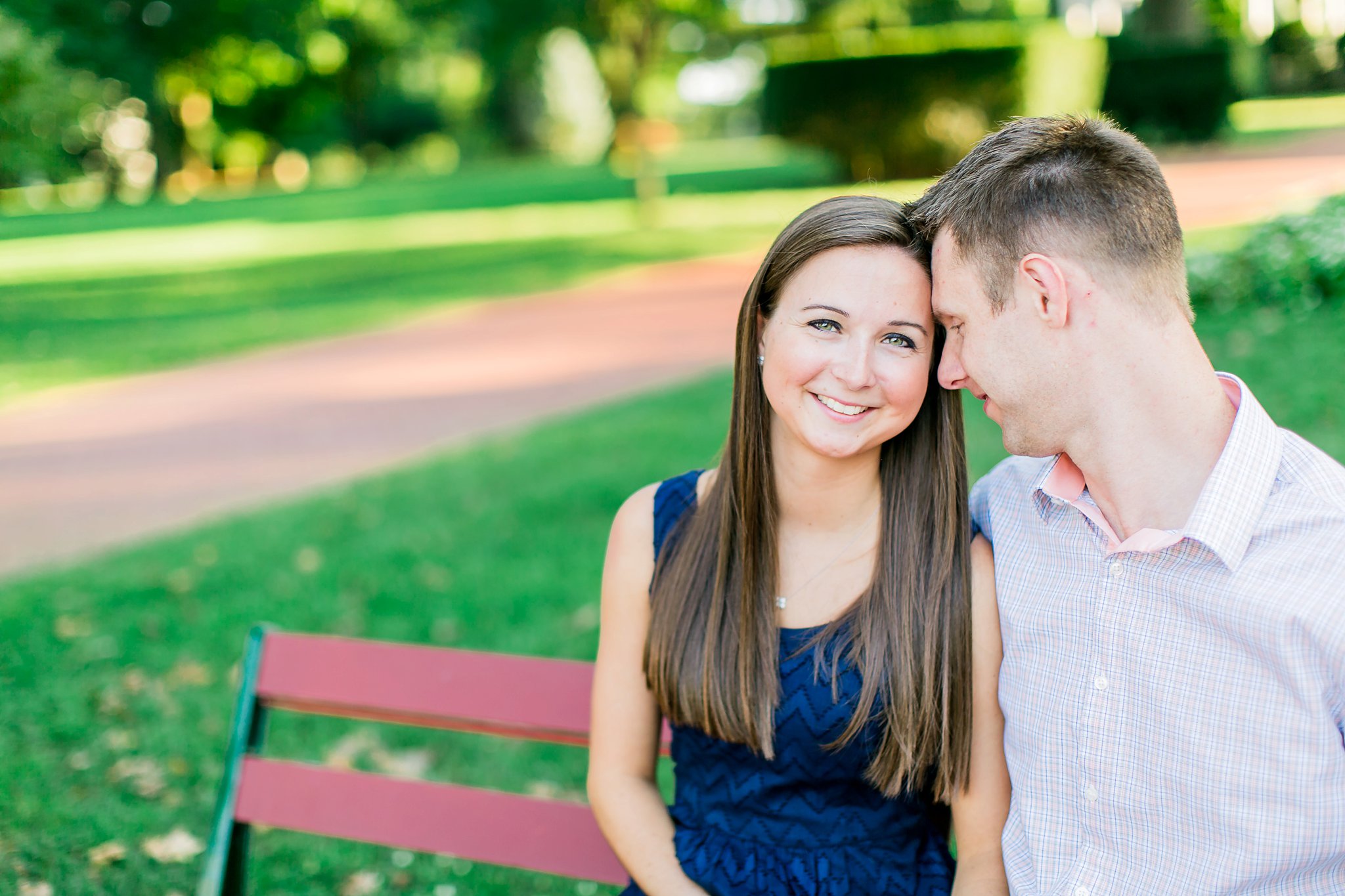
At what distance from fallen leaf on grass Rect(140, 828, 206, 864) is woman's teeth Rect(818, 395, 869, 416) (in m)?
2.74

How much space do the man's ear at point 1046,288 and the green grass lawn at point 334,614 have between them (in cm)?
250

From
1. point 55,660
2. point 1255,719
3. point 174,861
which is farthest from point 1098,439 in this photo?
point 55,660

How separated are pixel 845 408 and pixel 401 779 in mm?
1311

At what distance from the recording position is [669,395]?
28.8 ft

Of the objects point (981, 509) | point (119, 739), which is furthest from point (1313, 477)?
point (119, 739)

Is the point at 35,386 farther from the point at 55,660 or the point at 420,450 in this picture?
the point at 55,660

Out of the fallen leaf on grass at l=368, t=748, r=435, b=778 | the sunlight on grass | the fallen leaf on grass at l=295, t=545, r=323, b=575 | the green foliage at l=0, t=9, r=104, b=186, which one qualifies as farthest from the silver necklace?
the sunlight on grass

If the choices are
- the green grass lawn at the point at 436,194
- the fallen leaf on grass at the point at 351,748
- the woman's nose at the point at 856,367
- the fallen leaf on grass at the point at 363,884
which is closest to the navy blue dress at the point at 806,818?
the woman's nose at the point at 856,367

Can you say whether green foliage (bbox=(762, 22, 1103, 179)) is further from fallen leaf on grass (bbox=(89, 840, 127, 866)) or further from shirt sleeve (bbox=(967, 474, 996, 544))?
shirt sleeve (bbox=(967, 474, 996, 544))

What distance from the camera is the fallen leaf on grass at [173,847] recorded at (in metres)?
3.84

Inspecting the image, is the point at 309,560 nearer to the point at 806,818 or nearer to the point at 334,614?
the point at 334,614

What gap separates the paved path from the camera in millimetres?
7492

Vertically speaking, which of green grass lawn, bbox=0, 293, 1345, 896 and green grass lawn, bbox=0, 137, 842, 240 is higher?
green grass lawn, bbox=0, 137, 842, 240

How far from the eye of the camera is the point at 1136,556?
6.42 feet
